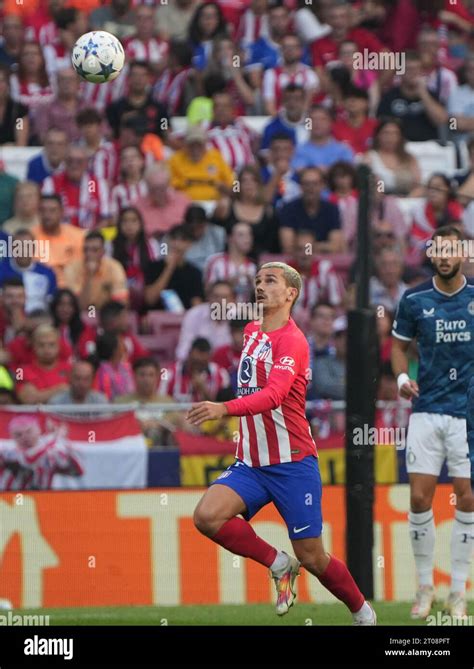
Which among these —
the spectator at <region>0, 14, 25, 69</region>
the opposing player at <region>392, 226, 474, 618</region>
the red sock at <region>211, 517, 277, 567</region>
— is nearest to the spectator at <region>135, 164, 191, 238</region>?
the spectator at <region>0, 14, 25, 69</region>

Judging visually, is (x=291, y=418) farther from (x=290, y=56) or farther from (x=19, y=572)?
(x=290, y=56)

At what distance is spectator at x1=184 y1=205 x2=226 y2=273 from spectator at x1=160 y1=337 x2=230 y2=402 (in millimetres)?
1455

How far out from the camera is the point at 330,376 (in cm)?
1366

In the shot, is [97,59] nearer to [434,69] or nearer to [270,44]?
[270,44]

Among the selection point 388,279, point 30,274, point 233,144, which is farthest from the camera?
point 233,144

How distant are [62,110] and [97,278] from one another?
2.84 m

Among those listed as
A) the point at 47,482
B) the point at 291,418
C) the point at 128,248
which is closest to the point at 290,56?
the point at 128,248

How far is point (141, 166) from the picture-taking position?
16.4m

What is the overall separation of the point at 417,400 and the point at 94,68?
398 centimetres

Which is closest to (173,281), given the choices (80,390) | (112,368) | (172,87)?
(112,368)

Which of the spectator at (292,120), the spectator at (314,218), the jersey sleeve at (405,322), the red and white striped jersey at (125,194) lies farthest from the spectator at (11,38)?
the jersey sleeve at (405,322)

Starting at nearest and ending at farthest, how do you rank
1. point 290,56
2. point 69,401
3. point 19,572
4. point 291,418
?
1. point 291,418
2. point 19,572
3. point 69,401
4. point 290,56

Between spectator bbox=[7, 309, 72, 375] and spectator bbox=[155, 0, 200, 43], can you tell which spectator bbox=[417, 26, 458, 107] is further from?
spectator bbox=[7, 309, 72, 375]

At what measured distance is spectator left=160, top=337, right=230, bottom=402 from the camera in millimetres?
13930
